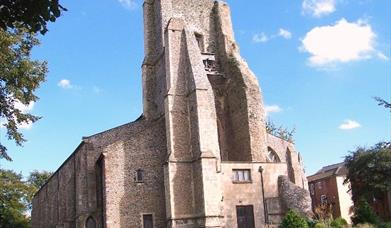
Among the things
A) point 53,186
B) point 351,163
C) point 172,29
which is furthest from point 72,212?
point 351,163

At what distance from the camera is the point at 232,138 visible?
3559cm

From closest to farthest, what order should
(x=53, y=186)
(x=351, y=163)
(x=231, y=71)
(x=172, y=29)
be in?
(x=172, y=29) → (x=231, y=71) → (x=351, y=163) → (x=53, y=186)

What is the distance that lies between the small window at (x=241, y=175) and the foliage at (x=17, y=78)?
12510 mm

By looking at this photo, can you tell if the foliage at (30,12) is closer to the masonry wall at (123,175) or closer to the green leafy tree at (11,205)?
the masonry wall at (123,175)

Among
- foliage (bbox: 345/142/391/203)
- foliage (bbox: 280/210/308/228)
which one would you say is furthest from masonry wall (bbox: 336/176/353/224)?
foliage (bbox: 280/210/308/228)

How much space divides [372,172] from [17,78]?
27.9 metres

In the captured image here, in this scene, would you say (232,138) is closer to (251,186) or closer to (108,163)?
(251,186)

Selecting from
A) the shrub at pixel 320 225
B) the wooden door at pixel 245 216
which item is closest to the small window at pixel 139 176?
the wooden door at pixel 245 216

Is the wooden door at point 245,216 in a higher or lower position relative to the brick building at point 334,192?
lower

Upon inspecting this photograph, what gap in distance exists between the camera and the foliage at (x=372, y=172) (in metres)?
38.2

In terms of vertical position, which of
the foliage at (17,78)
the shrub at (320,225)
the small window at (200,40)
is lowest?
the shrub at (320,225)

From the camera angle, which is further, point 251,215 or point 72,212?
point 72,212

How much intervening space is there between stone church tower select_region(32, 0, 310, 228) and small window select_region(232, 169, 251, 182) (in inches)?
2.5

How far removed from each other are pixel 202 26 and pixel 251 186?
14.4 m
